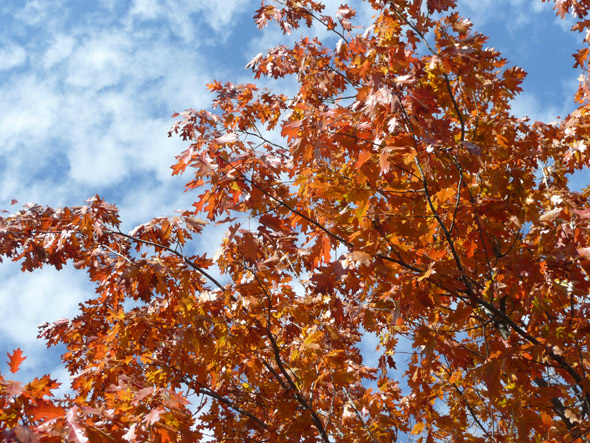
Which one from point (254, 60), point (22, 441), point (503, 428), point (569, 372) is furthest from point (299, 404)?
point (254, 60)

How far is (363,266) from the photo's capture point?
10.1ft

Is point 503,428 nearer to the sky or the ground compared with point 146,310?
nearer to the ground

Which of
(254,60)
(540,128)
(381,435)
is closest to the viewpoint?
(381,435)

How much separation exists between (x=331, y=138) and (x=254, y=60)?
15.9 feet

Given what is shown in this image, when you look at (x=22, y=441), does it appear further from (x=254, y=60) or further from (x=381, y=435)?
(x=254, y=60)

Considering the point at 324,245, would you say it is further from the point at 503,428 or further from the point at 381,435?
the point at 503,428

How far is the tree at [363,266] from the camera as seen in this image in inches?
128

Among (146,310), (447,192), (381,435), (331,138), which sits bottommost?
(381,435)

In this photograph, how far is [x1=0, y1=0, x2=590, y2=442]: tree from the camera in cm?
326

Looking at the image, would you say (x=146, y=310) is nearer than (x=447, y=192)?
No

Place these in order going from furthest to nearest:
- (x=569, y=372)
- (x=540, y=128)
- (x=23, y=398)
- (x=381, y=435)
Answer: (x=540, y=128), (x=381, y=435), (x=569, y=372), (x=23, y=398)

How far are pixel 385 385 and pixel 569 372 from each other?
241cm

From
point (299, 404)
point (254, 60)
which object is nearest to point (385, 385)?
point (299, 404)

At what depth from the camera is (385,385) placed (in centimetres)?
564
